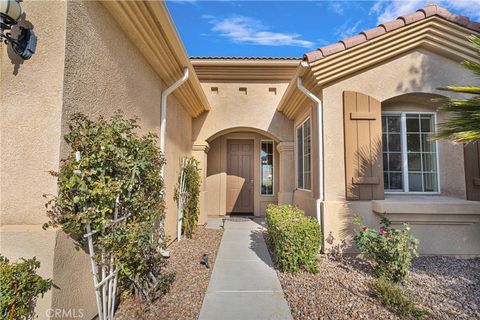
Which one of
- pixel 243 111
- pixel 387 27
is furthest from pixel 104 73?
pixel 387 27

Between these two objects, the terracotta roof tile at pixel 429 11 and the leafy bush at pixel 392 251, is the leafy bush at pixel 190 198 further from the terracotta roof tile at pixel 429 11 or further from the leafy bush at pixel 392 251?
the terracotta roof tile at pixel 429 11

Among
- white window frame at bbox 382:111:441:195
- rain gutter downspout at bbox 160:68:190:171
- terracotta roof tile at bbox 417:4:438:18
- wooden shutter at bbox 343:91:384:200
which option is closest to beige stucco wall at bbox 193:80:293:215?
rain gutter downspout at bbox 160:68:190:171

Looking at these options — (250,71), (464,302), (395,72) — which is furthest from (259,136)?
(464,302)

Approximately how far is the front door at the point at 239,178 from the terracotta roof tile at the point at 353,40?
209 inches

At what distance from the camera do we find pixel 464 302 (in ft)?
10.7

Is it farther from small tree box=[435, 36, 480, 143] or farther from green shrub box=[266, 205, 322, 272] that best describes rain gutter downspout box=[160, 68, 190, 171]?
small tree box=[435, 36, 480, 143]

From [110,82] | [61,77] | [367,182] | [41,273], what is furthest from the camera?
[367,182]

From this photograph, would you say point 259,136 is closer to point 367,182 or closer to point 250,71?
point 250,71

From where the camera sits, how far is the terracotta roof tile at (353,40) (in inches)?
188

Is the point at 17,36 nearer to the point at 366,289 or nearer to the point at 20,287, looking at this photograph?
the point at 20,287

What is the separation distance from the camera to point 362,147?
4898 millimetres

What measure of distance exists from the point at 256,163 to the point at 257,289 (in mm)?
6118

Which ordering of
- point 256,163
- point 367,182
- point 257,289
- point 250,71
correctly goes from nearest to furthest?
point 257,289 → point 367,182 → point 250,71 → point 256,163

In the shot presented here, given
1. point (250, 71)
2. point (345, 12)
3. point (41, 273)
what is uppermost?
point (345, 12)
